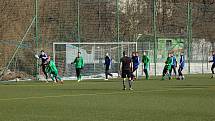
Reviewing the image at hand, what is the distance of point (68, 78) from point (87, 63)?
2.36 m

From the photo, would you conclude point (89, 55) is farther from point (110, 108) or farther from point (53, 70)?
point (110, 108)

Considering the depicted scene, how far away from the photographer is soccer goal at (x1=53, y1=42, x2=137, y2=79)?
40250 millimetres

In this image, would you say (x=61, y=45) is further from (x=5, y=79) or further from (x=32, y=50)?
(x=5, y=79)

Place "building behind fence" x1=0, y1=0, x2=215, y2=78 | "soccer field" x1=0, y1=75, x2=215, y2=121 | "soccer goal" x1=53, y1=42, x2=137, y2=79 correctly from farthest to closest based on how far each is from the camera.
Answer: "building behind fence" x1=0, y1=0, x2=215, y2=78, "soccer goal" x1=53, y1=42, x2=137, y2=79, "soccer field" x1=0, y1=75, x2=215, y2=121

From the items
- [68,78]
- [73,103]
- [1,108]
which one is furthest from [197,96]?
[68,78]

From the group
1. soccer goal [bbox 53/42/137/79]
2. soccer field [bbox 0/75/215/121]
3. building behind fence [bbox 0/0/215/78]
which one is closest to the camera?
soccer field [bbox 0/75/215/121]

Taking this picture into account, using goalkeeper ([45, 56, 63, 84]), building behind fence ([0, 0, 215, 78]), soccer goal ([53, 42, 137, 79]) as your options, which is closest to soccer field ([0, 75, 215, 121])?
goalkeeper ([45, 56, 63, 84])

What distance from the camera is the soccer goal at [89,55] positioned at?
40.2 meters

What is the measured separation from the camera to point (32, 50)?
132 feet

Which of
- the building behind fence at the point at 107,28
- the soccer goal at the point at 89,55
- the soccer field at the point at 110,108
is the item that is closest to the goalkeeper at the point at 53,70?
the building behind fence at the point at 107,28

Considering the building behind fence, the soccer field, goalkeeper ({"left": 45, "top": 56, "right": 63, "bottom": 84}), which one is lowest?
the soccer field

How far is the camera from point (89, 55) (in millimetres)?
41969

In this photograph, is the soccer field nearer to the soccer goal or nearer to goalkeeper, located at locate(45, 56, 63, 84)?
goalkeeper, located at locate(45, 56, 63, 84)

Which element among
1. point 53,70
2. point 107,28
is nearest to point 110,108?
point 53,70
